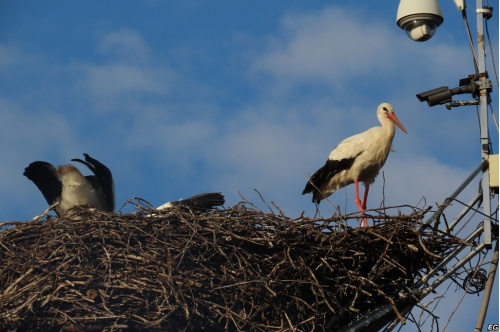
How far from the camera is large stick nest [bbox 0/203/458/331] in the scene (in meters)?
8.45

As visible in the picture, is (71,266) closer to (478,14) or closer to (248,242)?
(248,242)

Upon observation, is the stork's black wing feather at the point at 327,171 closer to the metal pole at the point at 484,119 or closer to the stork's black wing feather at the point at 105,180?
the stork's black wing feather at the point at 105,180

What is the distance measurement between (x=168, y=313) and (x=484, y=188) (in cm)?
254

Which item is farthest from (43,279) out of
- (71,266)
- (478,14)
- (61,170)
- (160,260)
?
(478,14)

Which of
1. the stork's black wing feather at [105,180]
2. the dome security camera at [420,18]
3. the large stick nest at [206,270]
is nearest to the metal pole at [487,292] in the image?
the large stick nest at [206,270]

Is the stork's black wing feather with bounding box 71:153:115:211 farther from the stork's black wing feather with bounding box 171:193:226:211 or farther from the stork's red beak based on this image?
the stork's red beak

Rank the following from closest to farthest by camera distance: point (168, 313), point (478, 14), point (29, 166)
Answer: point (168, 313) < point (478, 14) < point (29, 166)

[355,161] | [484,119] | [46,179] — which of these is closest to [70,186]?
[46,179]

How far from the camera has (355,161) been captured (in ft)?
36.4

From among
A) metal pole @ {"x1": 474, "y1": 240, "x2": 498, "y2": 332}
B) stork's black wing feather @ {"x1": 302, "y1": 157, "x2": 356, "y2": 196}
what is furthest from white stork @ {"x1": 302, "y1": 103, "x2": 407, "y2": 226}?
metal pole @ {"x1": 474, "y1": 240, "x2": 498, "y2": 332}

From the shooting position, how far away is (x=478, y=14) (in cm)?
926

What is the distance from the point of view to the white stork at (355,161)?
11055 millimetres

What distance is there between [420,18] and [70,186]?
347 centimetres

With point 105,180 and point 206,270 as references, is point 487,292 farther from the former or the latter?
point 105,180
